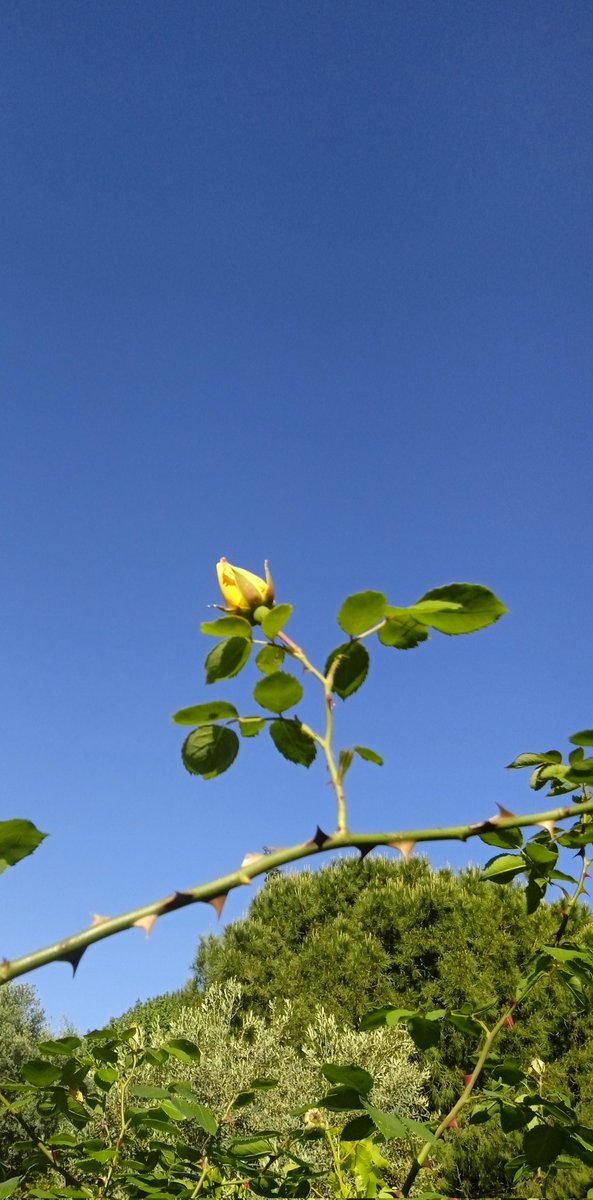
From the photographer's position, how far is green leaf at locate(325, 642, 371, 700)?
75 centimetres

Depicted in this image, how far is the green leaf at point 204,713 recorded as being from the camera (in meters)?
0.71

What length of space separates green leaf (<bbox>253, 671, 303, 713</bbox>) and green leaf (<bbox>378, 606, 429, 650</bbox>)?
9cm

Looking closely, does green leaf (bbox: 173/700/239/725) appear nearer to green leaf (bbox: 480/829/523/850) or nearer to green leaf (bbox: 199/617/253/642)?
green leaf (bbox: 199/617/253/642)

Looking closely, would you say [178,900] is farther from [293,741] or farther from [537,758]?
[537,758]

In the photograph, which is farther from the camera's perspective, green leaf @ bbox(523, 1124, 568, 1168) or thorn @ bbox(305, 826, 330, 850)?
green leaf @ bbox(523, 1124, 568, 1168)

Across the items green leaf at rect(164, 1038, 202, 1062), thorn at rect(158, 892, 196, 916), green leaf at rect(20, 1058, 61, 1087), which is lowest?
green leaf at rect(164, 1038, 202, 1062)

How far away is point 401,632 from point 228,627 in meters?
0.15

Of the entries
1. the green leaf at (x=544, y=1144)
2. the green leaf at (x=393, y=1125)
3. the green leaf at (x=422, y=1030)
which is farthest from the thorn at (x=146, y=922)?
the green leaf at (x=544, y=1144)

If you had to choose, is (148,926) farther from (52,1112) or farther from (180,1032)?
(180,1032)

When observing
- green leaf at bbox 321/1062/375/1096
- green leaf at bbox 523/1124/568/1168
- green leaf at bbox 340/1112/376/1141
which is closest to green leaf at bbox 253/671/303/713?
green leaf at bbox 321/1062/375/1096

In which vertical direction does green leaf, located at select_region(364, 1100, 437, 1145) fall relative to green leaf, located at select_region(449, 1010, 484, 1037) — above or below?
below

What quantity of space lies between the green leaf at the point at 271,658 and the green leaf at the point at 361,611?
0.06m

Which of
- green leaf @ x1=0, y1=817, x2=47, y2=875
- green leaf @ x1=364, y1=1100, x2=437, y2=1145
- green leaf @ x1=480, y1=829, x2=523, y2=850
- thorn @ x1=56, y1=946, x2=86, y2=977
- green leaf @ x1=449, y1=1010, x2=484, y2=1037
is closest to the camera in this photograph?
thorn @ x1=56, y1=946, x2=86, y2=977

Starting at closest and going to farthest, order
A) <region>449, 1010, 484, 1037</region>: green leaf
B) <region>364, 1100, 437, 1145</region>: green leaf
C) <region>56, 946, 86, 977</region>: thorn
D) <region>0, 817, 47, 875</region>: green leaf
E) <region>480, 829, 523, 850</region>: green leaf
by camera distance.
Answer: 1. <region>56, 946, 86, 977</region>: thorn
2. <region>0, 817, 47, 875</region>: green leaf
3. <region>364, 1100, 437, 1145</region>: green leaf
4. <region>480, 829, 523, 850</region>: green leaf
5. <region>449, 1010, 484, 1037</region>: green leaf
